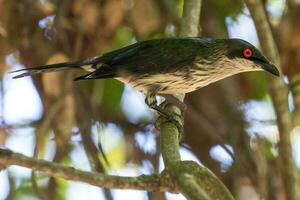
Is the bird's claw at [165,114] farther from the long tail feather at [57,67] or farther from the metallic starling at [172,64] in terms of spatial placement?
the long tail feather at [57,67]

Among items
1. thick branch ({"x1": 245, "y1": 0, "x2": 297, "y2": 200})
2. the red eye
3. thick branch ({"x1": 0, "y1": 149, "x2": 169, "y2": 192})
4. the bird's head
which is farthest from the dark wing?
thick branch ({"x1": 0, "y1": 149, "x2": 169, "y2": 192})

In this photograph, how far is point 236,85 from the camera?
5.86 meters

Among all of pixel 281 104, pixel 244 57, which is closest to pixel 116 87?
pixel 244 57

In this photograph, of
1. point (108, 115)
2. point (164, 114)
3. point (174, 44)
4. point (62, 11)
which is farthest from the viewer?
point (108, 115)

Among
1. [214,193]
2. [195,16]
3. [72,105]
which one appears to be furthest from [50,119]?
[214,193]

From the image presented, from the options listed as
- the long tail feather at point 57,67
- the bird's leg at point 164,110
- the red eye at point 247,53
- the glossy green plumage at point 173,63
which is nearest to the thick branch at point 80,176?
the bird's leg at point 164,110

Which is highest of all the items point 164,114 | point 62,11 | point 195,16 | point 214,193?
point 62,11

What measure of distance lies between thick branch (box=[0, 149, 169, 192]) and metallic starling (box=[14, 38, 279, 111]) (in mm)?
1826

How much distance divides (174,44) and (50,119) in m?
1.02

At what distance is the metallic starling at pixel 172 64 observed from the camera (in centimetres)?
479

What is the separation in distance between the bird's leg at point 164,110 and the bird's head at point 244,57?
57 centimetres

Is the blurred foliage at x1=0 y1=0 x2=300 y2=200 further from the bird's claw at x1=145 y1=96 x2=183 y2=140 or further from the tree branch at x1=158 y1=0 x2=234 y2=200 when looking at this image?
the tree branch at x1=158 y1=0 x2=234 y2=200

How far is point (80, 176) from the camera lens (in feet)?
9.02

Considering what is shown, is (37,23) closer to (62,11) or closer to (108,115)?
(62,11)
